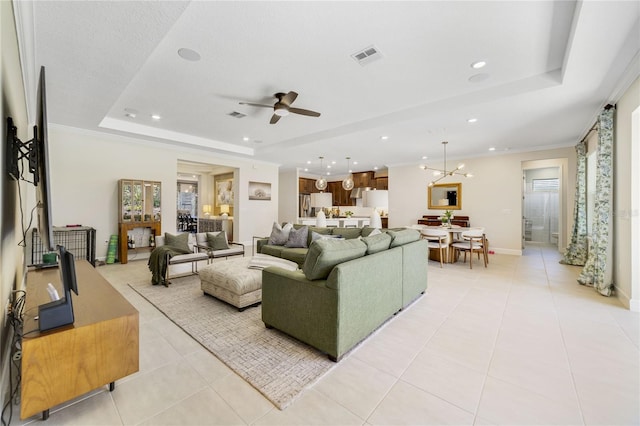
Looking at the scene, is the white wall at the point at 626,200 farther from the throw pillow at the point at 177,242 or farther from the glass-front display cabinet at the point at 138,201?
the glass-front display cabinet at the point at 138,201

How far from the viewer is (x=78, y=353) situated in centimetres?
152

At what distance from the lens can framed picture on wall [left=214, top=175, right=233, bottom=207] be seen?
32.2 feet

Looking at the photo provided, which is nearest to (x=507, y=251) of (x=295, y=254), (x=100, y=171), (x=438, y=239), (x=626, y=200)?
(x=438, y=239)

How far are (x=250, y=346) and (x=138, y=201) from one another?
16.6 ft

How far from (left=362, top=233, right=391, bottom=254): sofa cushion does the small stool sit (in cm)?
143

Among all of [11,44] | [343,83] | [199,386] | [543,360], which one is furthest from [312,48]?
[543,360]

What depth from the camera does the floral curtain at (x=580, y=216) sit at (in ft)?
18.0

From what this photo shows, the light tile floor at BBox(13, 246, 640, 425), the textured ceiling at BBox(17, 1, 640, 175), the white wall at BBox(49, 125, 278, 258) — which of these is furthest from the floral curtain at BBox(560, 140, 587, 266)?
the white wall at BBox(49, 125, 278, 258)

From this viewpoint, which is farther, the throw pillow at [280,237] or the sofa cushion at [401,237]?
the throw pillow at [280,237]

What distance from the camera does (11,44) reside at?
1.89 m

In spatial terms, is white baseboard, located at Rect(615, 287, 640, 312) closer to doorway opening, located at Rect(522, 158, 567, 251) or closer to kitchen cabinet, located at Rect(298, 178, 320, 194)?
doorway opening, located at Rect(522, 158, 567, 251)

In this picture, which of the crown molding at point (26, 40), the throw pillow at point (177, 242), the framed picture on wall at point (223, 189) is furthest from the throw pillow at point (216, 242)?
the framed picture on wall at point (223, 189)

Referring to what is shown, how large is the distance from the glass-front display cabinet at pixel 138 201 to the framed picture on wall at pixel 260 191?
2.70m

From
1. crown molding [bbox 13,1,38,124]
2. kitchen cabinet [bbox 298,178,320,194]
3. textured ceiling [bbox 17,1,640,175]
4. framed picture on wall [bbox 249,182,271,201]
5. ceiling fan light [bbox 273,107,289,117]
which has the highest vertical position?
textured ceiling [bbox 17,1,640,175]
